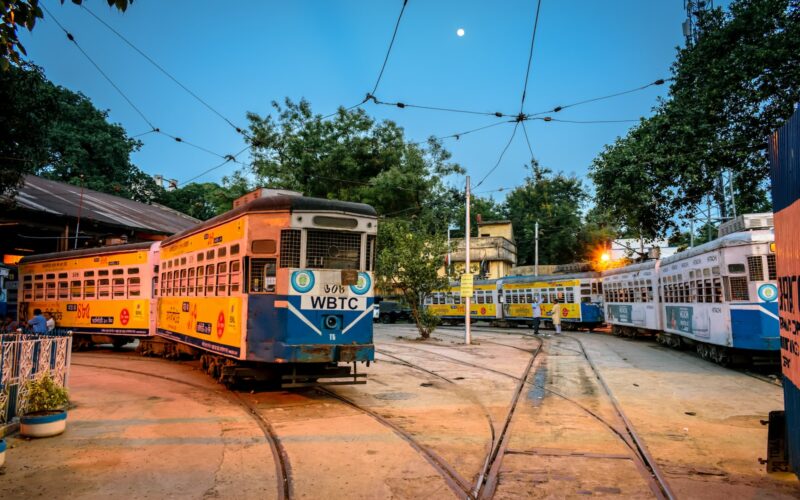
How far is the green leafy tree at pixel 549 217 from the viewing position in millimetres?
54406

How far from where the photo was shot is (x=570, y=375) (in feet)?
41.0

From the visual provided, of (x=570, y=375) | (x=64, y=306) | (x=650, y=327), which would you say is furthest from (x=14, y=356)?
(x=650, y=327)

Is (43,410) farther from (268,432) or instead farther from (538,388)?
(538,388)

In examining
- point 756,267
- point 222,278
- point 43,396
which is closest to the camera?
point 43,396

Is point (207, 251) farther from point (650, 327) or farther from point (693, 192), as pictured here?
point (693, 192)

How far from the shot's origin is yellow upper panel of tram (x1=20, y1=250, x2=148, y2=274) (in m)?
15.8

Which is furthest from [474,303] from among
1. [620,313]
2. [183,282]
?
[183,282]

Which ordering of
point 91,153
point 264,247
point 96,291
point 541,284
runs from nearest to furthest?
1. point 264,247
2. point 96,291
3. point 541,284
4. point 91,153

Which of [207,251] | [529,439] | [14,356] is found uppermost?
[207,251]

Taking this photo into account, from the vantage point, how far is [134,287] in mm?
15859

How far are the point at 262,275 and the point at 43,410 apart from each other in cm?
352

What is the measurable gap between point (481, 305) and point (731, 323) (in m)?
22.7

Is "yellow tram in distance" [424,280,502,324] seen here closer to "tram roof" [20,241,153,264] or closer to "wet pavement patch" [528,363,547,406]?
"tram roof" [20,241,153,264]

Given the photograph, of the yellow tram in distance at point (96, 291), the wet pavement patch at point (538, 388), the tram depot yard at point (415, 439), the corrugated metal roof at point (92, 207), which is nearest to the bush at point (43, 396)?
the tram depot yard at point (415, 439)
